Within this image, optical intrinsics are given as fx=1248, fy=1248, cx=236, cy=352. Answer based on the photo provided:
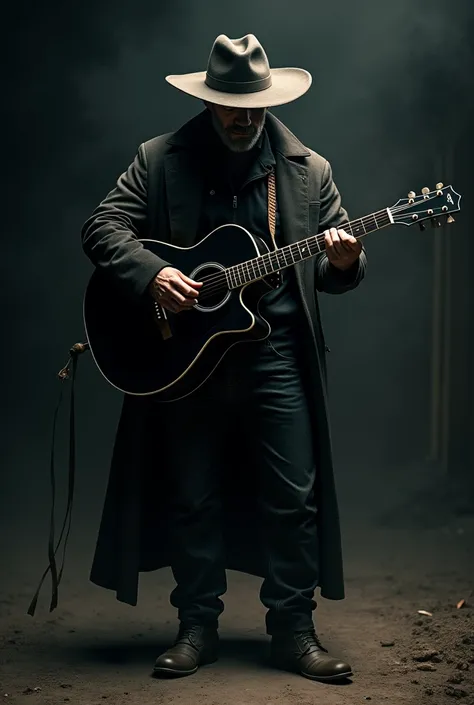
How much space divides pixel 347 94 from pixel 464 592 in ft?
8.03

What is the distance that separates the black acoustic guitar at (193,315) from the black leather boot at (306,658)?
2.77ft

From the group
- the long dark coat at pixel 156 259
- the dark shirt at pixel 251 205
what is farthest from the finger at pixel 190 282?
the dark shirt at pixel 251 205

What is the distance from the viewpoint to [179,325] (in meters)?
3.78

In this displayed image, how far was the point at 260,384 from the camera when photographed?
3.85 meters

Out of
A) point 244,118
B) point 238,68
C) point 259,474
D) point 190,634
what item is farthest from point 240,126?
point 190,634

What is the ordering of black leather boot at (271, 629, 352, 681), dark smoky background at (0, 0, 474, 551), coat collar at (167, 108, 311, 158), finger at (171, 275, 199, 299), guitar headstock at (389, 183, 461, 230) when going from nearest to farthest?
guitar headstock at (389, 183, 461, 230) → finger at (171, 275, 199, 299) → black leather boot at (271, 629, 352, 681) → coat collar at (167, 108, 311, 158) → dark smoky background at (0, 0, 474, 551)

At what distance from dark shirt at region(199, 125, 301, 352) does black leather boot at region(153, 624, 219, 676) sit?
3.15 ft

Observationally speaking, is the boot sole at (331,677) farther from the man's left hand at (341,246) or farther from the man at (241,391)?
the man's left hand at (341,246)

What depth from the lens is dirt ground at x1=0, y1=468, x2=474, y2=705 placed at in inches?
148

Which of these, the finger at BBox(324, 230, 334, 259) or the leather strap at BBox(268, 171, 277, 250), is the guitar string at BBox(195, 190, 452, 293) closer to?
the finger at BBox(324, 230, 334, 259)

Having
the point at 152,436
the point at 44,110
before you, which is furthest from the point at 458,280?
the point at 152,436

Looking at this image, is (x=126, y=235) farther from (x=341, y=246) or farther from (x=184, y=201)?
(x=341, y=246)

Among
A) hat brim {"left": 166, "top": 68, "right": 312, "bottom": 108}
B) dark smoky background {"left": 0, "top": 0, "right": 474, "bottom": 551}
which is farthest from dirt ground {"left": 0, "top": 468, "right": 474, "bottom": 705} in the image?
hat brim {"left": 166, "top": 68, "right": 312, "bottom": 108}

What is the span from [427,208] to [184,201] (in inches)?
30.2
